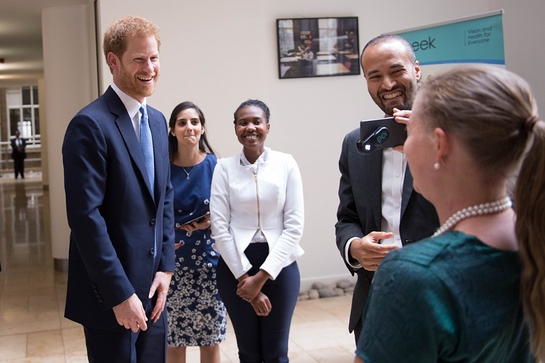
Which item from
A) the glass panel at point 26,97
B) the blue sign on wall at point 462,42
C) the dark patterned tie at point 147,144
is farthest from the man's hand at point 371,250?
the glass panel at point 26,97

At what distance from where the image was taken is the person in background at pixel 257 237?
3.17m

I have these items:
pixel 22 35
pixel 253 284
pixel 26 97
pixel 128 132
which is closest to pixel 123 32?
pixel 128 132

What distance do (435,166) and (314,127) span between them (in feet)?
15.7

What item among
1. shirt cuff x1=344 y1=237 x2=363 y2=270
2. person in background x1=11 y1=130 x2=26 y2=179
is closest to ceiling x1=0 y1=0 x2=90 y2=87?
shirt cuff x1=344 y1=237 x2=363 y2=270

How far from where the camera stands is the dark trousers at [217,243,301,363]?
3174 millimetres

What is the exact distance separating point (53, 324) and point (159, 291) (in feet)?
10.8

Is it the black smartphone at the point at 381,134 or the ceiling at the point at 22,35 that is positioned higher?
the ceiling at the point at 22,35

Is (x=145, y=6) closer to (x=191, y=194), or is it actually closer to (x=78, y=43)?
(x=78, y=43)

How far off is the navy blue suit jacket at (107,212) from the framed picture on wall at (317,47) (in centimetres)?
360

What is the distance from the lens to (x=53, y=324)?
5211 mm

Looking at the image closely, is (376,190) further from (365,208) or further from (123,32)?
(123,32)

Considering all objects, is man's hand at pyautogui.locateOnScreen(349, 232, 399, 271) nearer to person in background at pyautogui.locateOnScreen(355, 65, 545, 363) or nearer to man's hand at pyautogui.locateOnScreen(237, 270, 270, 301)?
person in background at pyautogui.locateOnScreen(355, 65, 545, 363)

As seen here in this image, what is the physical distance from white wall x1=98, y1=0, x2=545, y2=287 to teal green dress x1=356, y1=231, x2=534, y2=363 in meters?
4.47

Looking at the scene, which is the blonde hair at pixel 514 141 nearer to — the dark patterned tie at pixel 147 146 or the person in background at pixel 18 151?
the dark patterned tie at pixel 147 146
